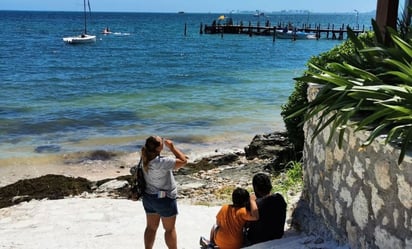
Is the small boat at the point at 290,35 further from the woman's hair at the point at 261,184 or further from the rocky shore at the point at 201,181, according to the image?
the woman's hair at the point at 261,184

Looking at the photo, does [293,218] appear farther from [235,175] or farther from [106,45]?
[106,45]

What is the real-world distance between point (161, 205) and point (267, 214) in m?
1.02

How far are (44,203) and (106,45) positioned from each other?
53.8 meters

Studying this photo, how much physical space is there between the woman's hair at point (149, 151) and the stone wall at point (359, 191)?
4.84ft

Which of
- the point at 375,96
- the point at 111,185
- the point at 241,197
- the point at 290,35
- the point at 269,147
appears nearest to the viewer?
the point at 375,96

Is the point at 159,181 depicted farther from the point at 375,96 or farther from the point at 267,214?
the point at 375,96

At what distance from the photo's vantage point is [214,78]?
Result: 32.3 meters

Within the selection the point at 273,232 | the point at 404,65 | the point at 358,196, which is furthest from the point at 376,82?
the point at 273,232

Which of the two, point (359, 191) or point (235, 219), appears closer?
point (359, 191)

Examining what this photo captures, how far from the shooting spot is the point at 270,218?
206 inches

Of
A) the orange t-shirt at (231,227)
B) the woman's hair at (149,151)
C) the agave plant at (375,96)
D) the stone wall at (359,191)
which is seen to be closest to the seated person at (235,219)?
the orange t-shirt at (231,227)

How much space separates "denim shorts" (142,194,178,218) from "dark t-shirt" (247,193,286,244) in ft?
2.65

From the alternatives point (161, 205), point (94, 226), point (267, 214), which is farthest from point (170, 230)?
point (94, 226)

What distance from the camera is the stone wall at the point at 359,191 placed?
3402 millimetres
